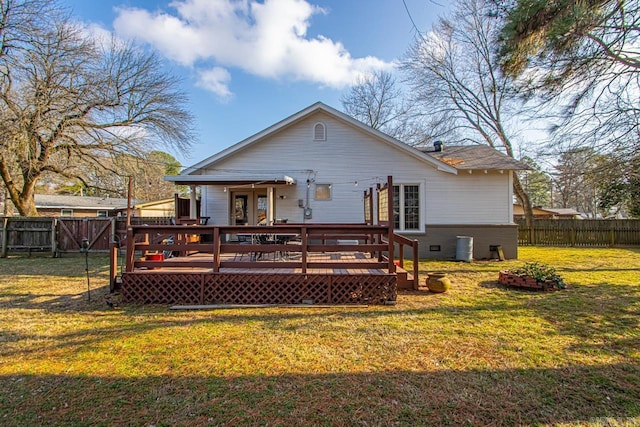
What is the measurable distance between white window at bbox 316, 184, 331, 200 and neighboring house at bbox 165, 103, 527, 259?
1.4 inches

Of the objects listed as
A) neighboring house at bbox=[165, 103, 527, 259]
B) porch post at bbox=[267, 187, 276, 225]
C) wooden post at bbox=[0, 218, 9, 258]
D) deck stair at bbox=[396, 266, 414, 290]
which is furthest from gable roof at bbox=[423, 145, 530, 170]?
wooden post at bbox=[0, 218, 9, 258]

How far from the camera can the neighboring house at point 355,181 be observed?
11.1 metres

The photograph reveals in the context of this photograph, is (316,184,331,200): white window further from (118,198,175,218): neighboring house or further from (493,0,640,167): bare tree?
(118,198,175,218): neighboring house

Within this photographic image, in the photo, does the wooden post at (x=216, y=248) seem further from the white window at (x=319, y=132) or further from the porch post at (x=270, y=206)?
the white window at (x=319, y=132)

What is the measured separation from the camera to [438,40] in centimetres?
1966

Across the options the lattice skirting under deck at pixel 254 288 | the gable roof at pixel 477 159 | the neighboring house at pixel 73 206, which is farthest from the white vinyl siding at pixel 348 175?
the neighboring house at pixel 73 206

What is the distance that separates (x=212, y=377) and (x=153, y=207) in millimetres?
29056

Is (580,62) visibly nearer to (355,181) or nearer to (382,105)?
(355,181)

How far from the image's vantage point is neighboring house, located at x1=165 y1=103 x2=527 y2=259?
1110 cm

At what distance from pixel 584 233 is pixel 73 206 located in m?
36.4

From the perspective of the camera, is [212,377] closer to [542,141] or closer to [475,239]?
[542,141]

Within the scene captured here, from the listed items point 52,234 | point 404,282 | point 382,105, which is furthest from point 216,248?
point 382,105

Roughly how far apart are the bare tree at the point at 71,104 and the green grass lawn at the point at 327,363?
10.6 m

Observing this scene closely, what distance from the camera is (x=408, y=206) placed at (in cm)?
1136
